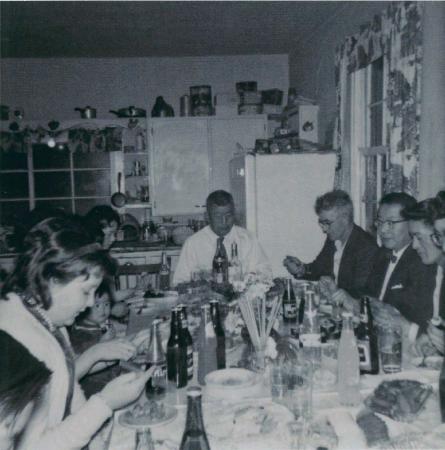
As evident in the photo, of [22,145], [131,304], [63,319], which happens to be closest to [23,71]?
[22,145]

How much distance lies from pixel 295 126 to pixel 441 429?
4.29 meters

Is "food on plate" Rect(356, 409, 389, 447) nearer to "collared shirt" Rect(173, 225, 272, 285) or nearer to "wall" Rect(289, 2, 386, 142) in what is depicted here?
"collared shirt" Rect(173, 225, 272, 285)

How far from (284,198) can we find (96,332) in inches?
90.2

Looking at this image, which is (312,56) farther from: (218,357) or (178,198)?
(218,357)

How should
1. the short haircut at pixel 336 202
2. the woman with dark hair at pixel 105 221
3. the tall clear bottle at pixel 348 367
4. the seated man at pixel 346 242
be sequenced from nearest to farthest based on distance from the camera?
1. the tall clear bottle at pixel 348 367
2. the seated man at pixel 346 242
3. the short haircut at pixel 336 202
4. the woman with dark hair at pixel 105 221

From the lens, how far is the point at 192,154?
19.8ft

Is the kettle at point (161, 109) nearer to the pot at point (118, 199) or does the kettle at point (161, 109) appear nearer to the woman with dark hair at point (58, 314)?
the pot at point (118, 199)

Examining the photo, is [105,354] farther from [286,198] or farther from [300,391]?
[286,198]

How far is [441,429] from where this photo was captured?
1338 millimetres

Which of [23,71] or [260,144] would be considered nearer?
[260,144]

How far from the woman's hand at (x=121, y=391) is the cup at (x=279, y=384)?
0.42 m

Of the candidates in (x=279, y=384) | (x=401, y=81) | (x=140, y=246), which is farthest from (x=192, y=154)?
(x=279, y=384)

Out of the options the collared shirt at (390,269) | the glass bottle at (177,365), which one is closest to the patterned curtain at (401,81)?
the collared shirt at (390,269)

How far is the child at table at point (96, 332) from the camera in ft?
7.74
